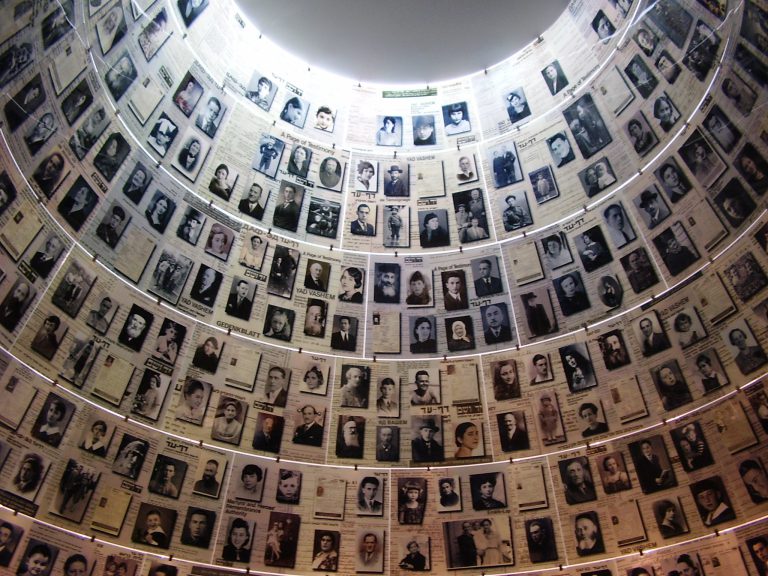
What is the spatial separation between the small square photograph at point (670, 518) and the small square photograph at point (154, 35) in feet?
38.6

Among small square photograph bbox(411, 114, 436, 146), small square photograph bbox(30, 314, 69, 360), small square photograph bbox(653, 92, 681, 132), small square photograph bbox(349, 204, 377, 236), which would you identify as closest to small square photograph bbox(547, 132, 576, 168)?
small square photograph bbox(653, 92, 681, 132)

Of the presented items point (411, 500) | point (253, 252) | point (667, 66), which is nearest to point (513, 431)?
point (411, 500)

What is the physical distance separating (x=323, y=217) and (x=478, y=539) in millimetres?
7131

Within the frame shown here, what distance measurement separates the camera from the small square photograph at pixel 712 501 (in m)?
11.0

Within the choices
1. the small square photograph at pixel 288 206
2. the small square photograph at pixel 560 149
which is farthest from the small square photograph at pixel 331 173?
the small square photograph at pixel 560 149

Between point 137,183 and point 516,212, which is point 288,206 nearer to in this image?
point 137,183

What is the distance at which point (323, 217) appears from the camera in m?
15.1

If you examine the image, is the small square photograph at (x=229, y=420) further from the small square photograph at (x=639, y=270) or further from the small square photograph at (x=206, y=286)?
the small square photograph at (x=639, y=270)

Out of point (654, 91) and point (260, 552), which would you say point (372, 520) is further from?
point (654, 91)

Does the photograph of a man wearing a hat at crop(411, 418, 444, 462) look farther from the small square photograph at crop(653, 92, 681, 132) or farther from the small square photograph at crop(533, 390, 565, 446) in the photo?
the small square photograph at crop(653, 92, 681, 132)

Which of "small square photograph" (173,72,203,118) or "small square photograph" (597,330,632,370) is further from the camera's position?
"small square photograph" (173,72,203,118)

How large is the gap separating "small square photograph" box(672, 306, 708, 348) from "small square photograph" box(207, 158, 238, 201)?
346 inches

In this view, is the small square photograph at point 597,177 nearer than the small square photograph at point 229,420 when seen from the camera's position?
No

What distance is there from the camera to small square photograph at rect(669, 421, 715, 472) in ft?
37.6
